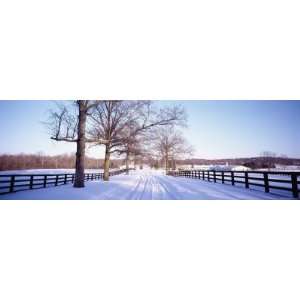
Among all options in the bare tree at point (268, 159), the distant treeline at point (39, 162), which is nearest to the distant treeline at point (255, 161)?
the bare tree at point (268, 159)

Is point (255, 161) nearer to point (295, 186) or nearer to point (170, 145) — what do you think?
point (295, 186)

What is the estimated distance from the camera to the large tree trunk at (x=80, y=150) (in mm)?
5457

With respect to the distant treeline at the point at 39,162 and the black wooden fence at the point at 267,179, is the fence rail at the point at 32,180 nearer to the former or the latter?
the distant treeline at the point at 39,162

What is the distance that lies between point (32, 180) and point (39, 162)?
434 millimetres

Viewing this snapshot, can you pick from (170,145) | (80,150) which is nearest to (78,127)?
(80,150)

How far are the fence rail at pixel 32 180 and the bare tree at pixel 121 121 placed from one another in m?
0.93

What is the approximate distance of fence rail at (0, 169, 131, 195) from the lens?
4488 mm

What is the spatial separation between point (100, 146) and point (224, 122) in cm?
327

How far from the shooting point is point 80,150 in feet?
17.9

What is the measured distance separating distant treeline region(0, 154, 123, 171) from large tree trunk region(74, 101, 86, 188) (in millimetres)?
159
